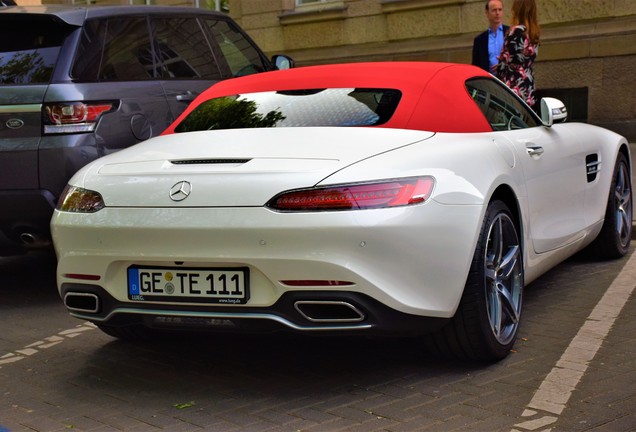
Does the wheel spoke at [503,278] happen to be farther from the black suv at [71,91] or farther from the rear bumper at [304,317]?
the black suv at [71,91]

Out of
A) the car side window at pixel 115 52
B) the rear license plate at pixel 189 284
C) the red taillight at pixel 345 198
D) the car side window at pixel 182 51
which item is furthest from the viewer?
the car side window at pixel 182 51

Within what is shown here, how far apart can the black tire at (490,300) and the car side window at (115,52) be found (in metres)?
3.01

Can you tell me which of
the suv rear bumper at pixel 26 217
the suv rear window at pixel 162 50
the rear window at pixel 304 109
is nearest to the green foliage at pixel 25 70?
the suv rear window at pixel 162 50

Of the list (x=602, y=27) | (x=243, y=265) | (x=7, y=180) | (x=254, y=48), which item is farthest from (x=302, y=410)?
(x=602, y=27)

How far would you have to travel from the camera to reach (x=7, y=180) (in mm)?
6242

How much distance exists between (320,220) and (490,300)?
42.0 inches

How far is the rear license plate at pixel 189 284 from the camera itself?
4078 millimetres

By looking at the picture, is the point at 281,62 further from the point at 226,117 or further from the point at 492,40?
the point at 226,117

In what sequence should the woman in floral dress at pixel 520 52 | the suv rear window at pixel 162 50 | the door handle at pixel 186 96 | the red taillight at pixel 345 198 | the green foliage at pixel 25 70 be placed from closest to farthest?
the red taillight at pixel 345 198, the green foliage at pixel 25 70, the suv rear window at pixel 162 50, the door handle at pixel 186 96, the woman in floral dress at pixel 520 52

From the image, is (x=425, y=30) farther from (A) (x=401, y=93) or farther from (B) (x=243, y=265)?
(B) (x=243, y=265)

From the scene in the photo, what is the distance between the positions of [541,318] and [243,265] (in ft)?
6.99

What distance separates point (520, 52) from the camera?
358 inches

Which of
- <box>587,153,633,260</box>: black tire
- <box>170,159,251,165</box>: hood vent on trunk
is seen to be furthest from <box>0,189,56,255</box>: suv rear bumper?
<box>587,153,633,260</box>: black tire

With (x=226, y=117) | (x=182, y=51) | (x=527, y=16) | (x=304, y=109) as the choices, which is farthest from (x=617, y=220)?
(x=182, y=51)
